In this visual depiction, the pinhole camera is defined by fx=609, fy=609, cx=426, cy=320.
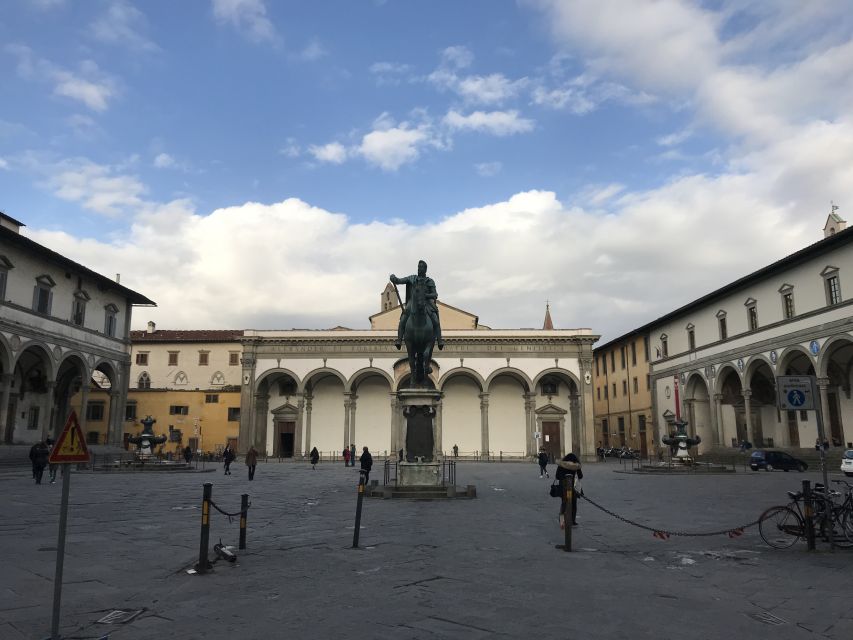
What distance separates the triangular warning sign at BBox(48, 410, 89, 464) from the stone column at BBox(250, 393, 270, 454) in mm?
38012

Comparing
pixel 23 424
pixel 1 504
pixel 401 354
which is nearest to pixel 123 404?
pixel 23 424

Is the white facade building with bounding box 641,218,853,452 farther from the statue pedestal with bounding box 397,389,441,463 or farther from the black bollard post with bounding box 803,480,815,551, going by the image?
the black bollard post with bounding box 803,480,815,551

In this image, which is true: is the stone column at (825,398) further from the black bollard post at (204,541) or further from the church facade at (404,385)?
the black bollard post at (204,541)

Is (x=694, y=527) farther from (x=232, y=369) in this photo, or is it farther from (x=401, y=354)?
(x=232, y=369)

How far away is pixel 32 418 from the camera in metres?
34.0

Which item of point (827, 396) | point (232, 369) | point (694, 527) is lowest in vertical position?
point (694, 527)

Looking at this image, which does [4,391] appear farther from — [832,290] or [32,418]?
[832,290]

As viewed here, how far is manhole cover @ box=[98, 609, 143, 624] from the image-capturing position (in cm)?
464

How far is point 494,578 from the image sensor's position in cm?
602

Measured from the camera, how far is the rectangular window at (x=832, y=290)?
2745 centimetres

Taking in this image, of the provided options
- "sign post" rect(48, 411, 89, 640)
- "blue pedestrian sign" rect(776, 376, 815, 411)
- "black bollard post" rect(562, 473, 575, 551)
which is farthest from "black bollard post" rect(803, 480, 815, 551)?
"sign post" rect(48, 411, 89, 640)

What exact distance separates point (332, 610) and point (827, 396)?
105 ft

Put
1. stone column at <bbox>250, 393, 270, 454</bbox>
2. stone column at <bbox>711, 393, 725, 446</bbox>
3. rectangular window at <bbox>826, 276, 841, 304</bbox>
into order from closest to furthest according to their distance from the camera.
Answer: rectangular window at <bbox>826, 276, 841, 304</bbox> < stone column at <bbox>711, 393, 725, 446</bbox> < stone column at <bbox>250, 393, 270, 454</bbox>

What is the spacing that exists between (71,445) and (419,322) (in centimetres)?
1027
